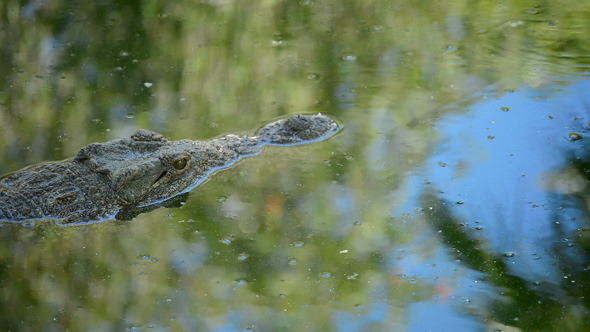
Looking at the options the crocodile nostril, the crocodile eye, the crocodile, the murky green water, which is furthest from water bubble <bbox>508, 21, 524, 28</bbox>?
the crocodile nostril

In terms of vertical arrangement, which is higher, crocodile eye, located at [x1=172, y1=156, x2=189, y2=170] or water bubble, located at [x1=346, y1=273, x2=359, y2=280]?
crocodile eye, located at [x1=172, y1=156, x2=189, y2=170]

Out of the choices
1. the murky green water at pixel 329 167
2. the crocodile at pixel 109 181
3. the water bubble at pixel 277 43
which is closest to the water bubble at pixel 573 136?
the murky green water at pixel 329 167

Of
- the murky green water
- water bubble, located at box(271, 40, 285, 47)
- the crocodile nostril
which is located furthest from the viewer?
water bubble, located at box(271, 40, 285, 47)

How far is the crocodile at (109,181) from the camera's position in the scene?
438 cm

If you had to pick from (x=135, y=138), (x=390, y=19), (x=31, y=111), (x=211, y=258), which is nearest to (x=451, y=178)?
(x=211, y=258)

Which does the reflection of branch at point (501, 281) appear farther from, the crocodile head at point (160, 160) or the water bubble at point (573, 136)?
the crocodile head at point (160, 160)

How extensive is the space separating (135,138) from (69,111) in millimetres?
1265

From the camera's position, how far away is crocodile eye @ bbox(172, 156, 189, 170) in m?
4.58

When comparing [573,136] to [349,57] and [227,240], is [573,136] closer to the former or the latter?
[349,57]

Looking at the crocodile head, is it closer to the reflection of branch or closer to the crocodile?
the crocodile

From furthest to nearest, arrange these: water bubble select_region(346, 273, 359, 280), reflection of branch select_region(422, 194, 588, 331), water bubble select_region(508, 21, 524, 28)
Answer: water bubble select_region(508, 21, 524, 28), water bubble select_region(346, 273, 359, 280), reflection of branch select_region(422, 194, 588, 331)

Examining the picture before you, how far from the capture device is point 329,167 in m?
4.73

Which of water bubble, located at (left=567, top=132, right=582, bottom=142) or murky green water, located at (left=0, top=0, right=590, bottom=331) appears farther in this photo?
water bubble, located at (left=567, top=132, right=582, bottom=142)

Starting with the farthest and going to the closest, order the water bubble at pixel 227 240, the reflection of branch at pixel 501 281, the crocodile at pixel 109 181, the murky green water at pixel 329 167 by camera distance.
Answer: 1. the crocodile at pixel 109 181
2. the water bubble at pixel 227 240
3. the murky green water at pixel 329 167
4. the reflection of branch at pixel 501 281
